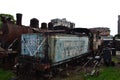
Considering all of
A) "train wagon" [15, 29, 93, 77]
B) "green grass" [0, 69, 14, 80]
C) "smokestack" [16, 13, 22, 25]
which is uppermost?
"smokestack" [16, 13, 22, 25]

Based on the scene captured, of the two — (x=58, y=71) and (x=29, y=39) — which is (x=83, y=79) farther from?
(x=29, y=39)

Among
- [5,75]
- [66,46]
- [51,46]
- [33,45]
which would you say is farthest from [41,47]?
[5,75]

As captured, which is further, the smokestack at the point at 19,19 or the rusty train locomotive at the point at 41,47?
the smokestack at the point at 19,19

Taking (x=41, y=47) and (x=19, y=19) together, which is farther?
(x=19, y=19)

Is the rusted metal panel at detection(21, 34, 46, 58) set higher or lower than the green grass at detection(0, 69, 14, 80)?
higher

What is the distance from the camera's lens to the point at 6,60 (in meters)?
15.0

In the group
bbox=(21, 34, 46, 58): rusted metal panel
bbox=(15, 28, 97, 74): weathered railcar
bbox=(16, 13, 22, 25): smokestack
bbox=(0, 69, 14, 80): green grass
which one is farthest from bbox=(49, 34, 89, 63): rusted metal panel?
bbox=(16, 13, 22, 25): smokestack

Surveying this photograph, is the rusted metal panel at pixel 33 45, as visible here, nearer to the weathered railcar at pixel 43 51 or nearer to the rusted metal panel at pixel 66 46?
the weathered railcar at pixel 43 51

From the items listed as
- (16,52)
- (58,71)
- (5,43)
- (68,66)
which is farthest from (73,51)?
(5,43)

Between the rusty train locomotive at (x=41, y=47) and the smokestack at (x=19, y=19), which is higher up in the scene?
the smokestack at (x=19, y=19)

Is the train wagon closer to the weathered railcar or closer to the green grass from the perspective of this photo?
the weathered railcar

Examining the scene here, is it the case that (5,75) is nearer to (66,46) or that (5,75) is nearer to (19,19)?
(66,46)

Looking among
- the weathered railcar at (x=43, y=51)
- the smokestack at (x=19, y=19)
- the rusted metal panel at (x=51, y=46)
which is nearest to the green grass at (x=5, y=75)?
the weathered railcar at (x=43, y=51)

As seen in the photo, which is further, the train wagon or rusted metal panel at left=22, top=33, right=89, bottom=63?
rusted metal panel at left=22, top=33, right=89, bottom=63
